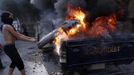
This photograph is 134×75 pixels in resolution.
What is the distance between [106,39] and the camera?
9.11 metres

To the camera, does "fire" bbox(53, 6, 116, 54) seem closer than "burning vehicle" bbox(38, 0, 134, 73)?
No

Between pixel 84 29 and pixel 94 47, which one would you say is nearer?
pixel 94 47

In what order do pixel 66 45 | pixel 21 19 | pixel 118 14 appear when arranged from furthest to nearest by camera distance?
pixel 21 19
pixel 118 14
pixel 66 45

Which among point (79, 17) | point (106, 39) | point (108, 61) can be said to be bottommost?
point (108, 61)

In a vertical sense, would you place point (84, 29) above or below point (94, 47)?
above

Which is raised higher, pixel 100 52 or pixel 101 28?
pixel 101 28

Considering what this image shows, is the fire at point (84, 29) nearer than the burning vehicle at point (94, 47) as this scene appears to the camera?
No

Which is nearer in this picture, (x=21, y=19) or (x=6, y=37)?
(x=6, y=37)

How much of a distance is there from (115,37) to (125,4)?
508cm

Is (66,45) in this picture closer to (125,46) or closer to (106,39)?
(106,39)

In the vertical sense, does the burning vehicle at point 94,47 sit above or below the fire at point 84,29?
below

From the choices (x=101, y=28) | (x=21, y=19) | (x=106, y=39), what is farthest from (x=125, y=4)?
(x=21, y=19)

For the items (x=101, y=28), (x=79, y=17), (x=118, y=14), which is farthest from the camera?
(x=118, y=14)

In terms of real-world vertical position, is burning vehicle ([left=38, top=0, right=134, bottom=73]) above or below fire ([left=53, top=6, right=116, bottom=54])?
below
